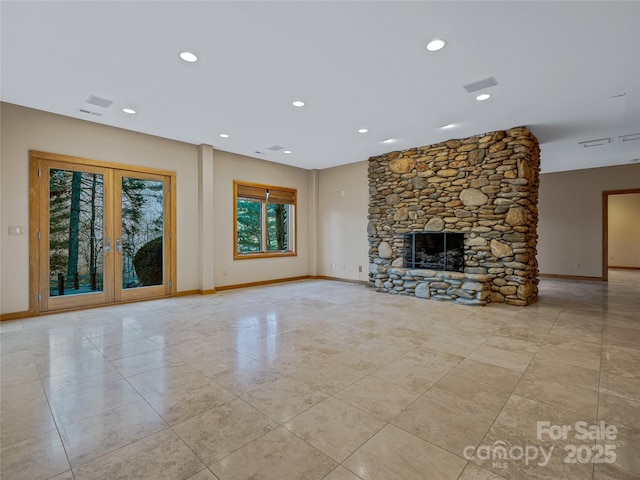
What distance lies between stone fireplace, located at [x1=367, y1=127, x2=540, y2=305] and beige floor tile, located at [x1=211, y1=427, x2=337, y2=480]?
14.1 feet

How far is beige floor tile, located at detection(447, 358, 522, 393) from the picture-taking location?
238 cm

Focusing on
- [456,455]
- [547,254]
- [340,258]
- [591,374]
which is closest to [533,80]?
[591,374]

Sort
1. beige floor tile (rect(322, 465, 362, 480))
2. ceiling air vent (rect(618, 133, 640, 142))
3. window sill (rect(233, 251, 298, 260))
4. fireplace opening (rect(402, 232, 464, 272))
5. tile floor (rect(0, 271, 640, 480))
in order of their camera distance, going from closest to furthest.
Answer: beige floor tile (rect(322, 465, 362, 480)), tile floor (rect(0, 271, 640, 480)), ceiling air vent (rect(618, 133, 640, 142)), fireplace opening (rect(402, 232, 464, 272)), window sill (rect(233, 251, 298, 260))

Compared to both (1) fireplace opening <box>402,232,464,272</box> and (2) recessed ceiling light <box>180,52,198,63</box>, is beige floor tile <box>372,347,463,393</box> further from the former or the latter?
(2) recessed ceiling light <box>180,52,198,63</box>

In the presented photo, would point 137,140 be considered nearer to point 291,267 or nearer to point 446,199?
point 291,267

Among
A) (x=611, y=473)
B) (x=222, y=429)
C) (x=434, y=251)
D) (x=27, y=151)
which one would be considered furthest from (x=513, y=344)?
(x=27, y=151)

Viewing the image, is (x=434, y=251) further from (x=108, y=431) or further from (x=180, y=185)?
(x=108, y=431)

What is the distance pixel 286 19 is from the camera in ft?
8.26

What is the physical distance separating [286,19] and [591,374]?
386 centimetres

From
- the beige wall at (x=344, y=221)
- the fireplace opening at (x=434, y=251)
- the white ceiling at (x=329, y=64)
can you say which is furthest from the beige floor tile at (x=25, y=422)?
the beige wall at (x=344, y=221)

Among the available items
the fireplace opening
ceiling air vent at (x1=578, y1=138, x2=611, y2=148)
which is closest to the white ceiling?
ceiling air vent at (x1=578, y1=138, x2=611, y2=148)

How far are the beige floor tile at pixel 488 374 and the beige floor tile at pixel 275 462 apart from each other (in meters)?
1.43

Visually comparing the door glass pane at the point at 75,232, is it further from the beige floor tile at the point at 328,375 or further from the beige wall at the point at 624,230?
the beige wall at the point at 624,230

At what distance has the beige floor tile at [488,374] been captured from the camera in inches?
93.5
